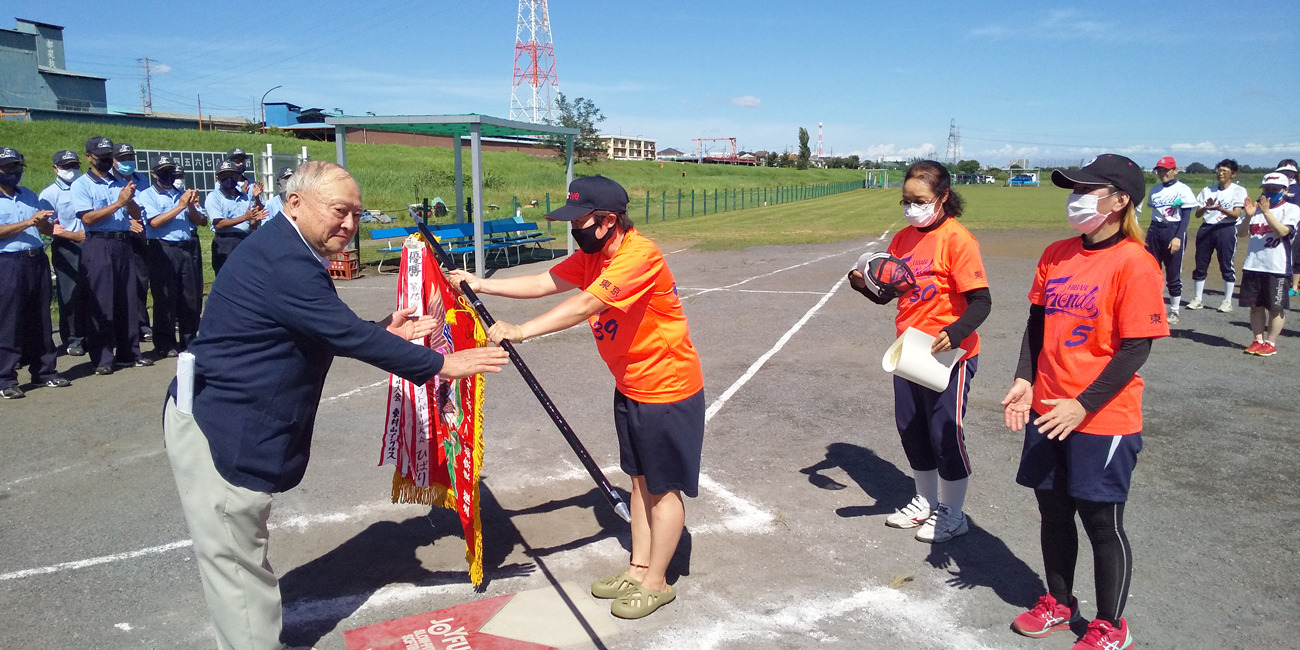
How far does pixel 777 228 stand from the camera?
1064 inches

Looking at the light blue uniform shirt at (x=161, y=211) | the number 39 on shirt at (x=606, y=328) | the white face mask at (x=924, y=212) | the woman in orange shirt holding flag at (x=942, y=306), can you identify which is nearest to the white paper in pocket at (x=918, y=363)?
the woman in orange shirt holding flag at (x=942, y=306)

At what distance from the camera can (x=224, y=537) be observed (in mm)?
3109

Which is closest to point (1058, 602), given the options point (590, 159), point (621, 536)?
point (621, 536)

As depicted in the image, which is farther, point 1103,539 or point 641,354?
point 641,354

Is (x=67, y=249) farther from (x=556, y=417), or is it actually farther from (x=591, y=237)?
(x=591, y=237)

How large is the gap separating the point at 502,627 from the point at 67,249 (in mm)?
7487

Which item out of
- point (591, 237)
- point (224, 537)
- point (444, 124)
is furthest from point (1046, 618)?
point (444, 124)

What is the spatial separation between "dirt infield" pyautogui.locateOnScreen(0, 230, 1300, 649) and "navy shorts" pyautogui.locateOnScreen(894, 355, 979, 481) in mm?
475

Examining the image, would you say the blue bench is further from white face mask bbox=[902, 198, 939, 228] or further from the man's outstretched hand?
the man's outstretched hand

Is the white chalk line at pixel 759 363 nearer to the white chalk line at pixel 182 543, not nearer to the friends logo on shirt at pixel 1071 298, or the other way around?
the friends logo on shirt at pixel 1071 298

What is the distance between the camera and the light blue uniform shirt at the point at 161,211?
9172 mm

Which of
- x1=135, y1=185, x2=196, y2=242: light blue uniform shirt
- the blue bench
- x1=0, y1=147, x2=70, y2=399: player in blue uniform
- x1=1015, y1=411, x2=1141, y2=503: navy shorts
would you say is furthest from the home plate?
the blue bench

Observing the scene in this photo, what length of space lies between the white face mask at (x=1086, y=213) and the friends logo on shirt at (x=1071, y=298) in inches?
8.8

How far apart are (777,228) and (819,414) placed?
20569 millimetres
